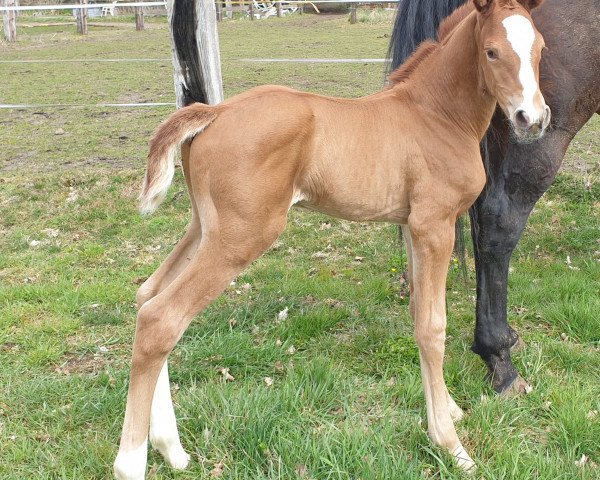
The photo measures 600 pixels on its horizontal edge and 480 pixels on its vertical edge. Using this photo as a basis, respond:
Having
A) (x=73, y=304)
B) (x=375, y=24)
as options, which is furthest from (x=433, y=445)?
(x=375, y=24)

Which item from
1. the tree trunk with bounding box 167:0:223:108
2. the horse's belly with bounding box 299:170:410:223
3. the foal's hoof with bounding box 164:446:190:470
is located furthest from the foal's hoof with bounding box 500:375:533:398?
the tree trunk with bounding box 167:0:223:108

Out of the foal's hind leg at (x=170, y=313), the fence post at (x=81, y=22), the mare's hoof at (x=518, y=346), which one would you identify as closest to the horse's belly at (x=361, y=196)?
the foal's hind leg at (x=170, y=313)

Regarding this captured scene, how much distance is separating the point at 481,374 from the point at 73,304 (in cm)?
255

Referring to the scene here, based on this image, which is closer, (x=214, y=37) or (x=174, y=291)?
(x=174, y=291)

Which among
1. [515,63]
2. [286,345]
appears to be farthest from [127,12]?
[515,63]

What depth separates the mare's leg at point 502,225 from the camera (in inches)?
117

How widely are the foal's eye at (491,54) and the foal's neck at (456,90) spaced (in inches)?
9.3

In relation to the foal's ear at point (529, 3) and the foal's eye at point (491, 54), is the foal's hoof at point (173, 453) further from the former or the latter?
the foal's ear at point (529, 3)

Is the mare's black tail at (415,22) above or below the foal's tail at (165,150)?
above

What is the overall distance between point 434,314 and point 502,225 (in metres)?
0.78

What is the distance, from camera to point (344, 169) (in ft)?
7.84

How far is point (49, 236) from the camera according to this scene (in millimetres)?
5168

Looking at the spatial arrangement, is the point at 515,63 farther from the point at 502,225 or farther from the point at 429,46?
the point at 502,225

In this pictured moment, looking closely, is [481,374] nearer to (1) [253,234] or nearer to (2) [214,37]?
(1) [253,234]
